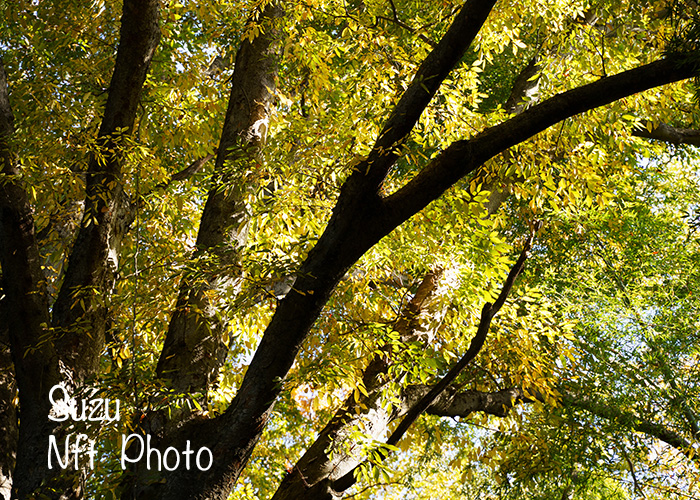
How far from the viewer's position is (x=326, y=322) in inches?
191

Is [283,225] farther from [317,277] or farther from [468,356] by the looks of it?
[468,356]

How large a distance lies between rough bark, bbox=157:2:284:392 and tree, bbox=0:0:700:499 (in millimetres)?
19

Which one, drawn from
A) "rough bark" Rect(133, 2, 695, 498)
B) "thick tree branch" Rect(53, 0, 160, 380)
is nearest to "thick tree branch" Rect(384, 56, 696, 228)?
"rough bark" Rect(133, 2, 695, 498)

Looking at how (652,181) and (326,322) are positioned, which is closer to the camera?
(326,322)

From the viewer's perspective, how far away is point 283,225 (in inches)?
184

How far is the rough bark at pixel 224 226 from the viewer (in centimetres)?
378

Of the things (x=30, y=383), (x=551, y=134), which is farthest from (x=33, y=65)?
(x=551, y=134)

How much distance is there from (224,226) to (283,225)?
1.80 ft

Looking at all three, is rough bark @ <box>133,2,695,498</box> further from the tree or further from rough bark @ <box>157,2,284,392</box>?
rough bark @ <box>157,2,284,392</box>

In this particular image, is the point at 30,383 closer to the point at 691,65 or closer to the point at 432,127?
the point at 432,127

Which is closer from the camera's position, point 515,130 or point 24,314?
point 515,130

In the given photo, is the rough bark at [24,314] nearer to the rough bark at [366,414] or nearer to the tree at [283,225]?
the tree at [283,225]

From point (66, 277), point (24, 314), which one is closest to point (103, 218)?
point (66, 277)

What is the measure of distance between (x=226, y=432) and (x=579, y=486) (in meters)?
4.74
